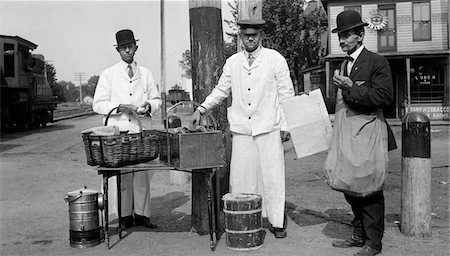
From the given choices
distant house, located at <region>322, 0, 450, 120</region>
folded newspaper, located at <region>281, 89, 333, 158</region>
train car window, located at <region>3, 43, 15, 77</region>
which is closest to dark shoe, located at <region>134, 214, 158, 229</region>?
folded newspaper, located at <region>281, 89, 333, 158</region>

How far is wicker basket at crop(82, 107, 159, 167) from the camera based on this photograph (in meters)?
4.84

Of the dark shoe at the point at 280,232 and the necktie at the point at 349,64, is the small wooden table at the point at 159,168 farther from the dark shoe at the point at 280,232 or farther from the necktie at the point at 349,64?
the necktie at the point at 349,64

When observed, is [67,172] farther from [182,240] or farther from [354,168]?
[354,168]

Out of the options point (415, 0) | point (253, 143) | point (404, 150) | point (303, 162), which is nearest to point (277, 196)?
point (253, 143)

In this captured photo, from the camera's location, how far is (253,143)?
5.39 m

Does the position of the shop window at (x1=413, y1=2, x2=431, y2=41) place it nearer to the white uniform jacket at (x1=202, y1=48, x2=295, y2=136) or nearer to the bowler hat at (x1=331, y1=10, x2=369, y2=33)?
the white uniform jacket at (x1=202, y1=48, x2=295, y2=136)

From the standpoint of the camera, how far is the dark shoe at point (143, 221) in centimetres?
589

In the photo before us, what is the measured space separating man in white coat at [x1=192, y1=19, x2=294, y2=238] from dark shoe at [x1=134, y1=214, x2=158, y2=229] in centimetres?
112

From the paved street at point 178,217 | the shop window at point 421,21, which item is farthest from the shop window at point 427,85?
the paved street at point 178,217

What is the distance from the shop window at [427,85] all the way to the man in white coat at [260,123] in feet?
76.5

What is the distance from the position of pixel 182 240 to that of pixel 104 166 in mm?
1143

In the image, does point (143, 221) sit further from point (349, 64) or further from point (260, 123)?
point (349, 64)

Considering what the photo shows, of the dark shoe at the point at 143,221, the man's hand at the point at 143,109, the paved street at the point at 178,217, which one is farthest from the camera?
the dark shoe at the point at 143,221

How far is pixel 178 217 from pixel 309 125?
7.33 feet
